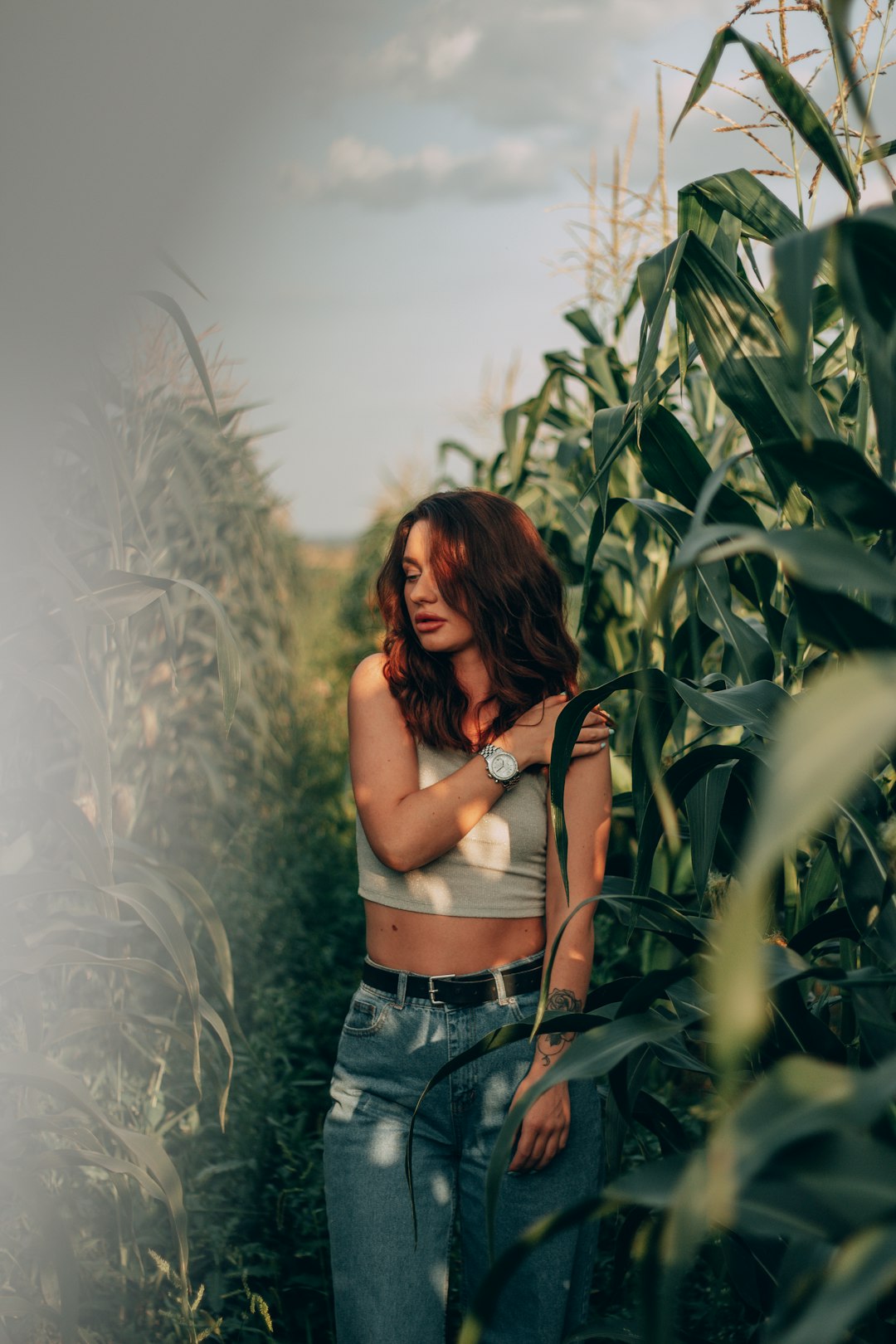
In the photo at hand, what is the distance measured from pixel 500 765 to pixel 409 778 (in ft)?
0.39

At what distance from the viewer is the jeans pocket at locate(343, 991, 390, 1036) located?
126 centimetres

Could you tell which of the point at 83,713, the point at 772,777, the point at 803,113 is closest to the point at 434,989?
the point at 83,713

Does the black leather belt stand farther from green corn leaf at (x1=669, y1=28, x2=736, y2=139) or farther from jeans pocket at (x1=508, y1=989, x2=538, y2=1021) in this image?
Result: green corn leaf at (x1=669, y1=28, x2=736, y2=139)

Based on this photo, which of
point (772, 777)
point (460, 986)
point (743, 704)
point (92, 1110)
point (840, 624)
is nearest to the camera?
point (772, 777)

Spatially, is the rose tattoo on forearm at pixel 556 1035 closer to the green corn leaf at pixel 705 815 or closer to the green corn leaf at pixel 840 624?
the green corn leaf at pixel 705 815

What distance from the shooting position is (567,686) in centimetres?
140

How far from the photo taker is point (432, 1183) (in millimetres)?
1249

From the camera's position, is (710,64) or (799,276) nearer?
(799,276)

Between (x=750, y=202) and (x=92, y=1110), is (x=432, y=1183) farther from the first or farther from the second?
(x=750, y=202)

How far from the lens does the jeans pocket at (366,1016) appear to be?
126cm

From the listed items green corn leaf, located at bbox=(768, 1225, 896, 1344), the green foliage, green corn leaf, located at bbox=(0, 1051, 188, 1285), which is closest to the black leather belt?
the green foliage

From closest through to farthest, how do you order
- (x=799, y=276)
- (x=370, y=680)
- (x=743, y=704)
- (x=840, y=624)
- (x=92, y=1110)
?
(x=799, y=276), (x=840, y=624), (x=743, y=704), (x=92, y=1110), (x=370, y=680)

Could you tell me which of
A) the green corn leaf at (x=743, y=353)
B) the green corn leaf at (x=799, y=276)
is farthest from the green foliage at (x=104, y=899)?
the green corn leaf at (x=799, y=276)

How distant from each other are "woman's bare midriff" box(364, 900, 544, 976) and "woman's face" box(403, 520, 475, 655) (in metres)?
0.34
